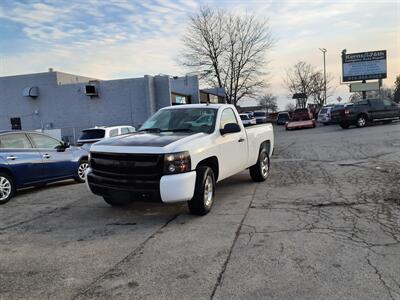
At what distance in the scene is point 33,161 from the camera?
938cm

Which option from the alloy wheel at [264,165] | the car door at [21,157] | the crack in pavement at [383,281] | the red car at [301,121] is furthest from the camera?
the red car at [301,121]

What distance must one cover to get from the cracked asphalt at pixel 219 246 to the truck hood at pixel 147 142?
117 cm

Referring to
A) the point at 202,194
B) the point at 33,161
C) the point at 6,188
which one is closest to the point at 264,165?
the point at 202,194

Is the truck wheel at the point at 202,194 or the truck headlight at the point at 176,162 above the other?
the truck headlight at the point at 176,162

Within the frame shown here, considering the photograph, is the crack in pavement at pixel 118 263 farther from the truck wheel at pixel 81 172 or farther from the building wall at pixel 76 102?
the building wall at pixel 76 102

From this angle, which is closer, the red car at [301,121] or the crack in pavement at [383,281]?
the crack in pavement at [383,281]

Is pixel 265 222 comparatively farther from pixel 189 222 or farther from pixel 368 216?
pixel 368 216

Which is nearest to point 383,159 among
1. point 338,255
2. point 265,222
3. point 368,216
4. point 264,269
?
point 368,216

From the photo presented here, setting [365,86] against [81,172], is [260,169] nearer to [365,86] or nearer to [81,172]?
[81,172]

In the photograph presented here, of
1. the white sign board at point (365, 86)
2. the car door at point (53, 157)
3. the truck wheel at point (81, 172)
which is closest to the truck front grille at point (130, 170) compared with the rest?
the car door at point (53, 157)

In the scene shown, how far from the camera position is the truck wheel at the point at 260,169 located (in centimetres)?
931

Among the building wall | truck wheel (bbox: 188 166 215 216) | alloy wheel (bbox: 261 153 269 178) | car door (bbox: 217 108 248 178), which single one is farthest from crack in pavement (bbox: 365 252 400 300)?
the building wall

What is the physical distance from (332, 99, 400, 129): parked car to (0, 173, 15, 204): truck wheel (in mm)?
22584

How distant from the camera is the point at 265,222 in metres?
6.04
